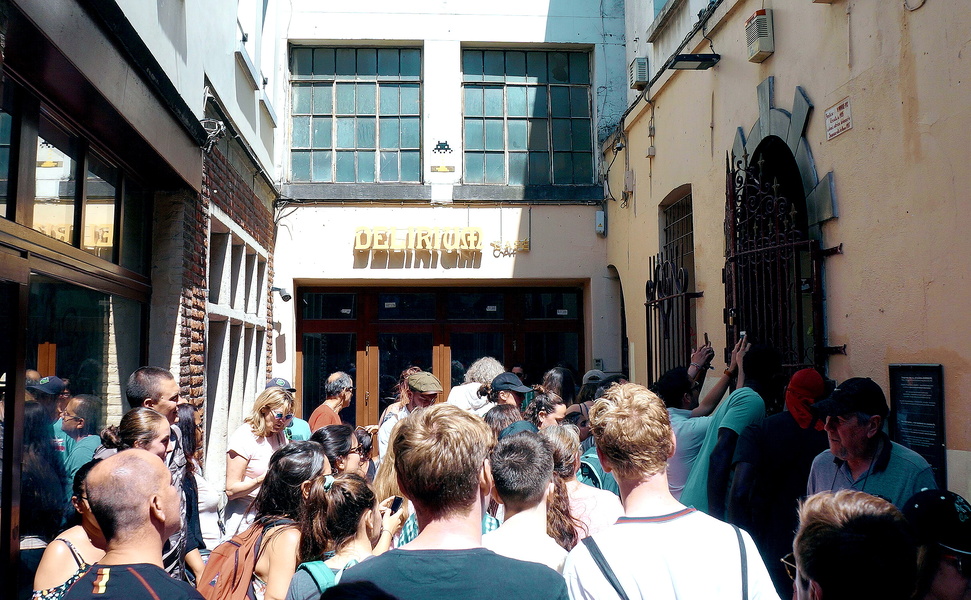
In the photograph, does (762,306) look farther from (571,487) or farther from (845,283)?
(571,487)

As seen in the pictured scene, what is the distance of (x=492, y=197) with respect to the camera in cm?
1095

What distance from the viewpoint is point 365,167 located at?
1109 cm

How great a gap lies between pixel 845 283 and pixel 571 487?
2420 mm

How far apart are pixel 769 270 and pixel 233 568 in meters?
3.85

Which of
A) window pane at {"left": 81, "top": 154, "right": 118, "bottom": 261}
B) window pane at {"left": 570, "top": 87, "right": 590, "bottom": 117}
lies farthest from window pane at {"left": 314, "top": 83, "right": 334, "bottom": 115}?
window pane at {"left": 81, "top": 154, "right": 118, "bottom": 261}

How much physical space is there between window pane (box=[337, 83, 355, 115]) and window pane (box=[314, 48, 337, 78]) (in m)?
0.23

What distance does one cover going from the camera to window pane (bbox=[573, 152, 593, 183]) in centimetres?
1130

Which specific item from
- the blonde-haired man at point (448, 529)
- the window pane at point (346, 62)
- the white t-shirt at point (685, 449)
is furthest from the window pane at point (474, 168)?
the blonde-haired man at point (448, 529)

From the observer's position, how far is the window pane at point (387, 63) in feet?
36.7

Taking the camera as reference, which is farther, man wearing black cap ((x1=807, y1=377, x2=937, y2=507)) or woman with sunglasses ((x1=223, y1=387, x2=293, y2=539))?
woman with sunglasses ((x1=223, y1=387, x2=293, y2=539))

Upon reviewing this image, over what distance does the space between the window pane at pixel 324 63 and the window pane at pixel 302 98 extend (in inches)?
10.3

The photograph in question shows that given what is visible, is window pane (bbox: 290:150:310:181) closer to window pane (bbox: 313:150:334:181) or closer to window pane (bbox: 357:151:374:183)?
window pane (bbox: 313:150:334:181)

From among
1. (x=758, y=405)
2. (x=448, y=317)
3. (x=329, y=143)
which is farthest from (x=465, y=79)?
(x=758, y=405)

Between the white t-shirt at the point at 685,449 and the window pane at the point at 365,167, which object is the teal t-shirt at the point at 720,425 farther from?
the window pane at the point at 365,167
